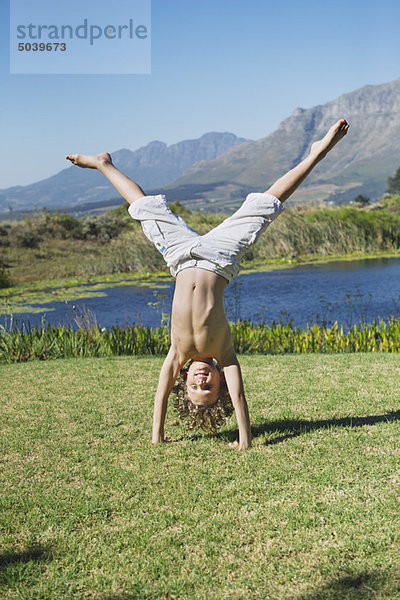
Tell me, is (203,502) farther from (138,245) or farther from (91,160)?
(138,245)

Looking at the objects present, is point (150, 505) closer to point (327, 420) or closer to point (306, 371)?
point (327, 420)

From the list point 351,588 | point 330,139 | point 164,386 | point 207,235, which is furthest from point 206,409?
point 330,139

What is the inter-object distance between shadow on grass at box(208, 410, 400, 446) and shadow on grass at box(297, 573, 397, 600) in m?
1.72

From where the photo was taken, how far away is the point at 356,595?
7.77ft

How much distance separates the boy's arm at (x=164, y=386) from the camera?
13.3 feet

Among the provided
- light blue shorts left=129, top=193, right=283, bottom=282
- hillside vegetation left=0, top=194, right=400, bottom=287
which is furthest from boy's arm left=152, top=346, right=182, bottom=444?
hillside vegetation left=0, top=194, right=400, bottom=287

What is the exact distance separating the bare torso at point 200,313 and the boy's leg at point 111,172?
2.47ft

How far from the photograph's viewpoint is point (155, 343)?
839 centimetres

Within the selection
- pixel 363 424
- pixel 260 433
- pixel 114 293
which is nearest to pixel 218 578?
pixel 260 433

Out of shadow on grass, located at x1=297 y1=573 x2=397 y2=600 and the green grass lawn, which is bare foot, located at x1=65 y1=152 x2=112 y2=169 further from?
shadow on grass, located at x1=297 y1=573 x2=397 y2=600

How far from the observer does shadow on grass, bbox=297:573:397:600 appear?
2.37 meters

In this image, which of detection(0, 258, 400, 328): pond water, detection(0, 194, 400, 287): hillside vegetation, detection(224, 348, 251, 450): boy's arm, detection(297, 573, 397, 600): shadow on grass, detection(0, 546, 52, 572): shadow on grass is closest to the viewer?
detection(297, 573, 397, 600): shadow on grass

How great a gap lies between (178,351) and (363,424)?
5.61ft

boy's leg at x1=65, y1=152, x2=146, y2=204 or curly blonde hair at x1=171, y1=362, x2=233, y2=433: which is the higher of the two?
boy's leg at x1=65, y1=152, x2=146, y2=204
